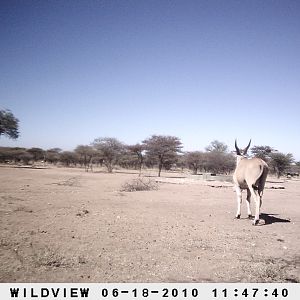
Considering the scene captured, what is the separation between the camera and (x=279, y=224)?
9438 millimetres

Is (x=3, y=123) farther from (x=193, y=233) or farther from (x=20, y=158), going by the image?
(x=193, y=233)

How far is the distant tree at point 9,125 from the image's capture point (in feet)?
160

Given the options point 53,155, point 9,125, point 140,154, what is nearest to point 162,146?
point 140,154

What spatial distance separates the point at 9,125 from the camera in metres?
48.9

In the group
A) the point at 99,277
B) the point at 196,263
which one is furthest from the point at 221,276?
the point at 99,277

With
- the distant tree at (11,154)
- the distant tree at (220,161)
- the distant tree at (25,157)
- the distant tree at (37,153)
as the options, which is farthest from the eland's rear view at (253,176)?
the distant tree at (37,153)

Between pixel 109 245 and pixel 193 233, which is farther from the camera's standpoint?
pixel 193 233

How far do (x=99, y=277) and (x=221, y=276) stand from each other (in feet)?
6.20

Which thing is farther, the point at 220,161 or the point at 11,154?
the point at 11,154

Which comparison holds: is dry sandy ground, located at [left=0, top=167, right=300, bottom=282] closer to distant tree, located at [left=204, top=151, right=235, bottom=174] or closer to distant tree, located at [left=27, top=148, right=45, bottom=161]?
distant tree, located at [left=204, top=151, right=235, bottom=174]

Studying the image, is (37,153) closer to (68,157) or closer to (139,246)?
(68,157)

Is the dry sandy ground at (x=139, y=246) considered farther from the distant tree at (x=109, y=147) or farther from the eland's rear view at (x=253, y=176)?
the distant tree at (x=109, y=147)

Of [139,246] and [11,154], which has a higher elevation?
[11,154]

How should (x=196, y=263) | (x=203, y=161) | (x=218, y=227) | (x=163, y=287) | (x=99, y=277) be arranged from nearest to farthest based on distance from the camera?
1. (x=163, y=287)
2. (x=99, y=277)
3. (x=196, y=263)
4. (x=218, y=227)
5. (x=203, y=161)
